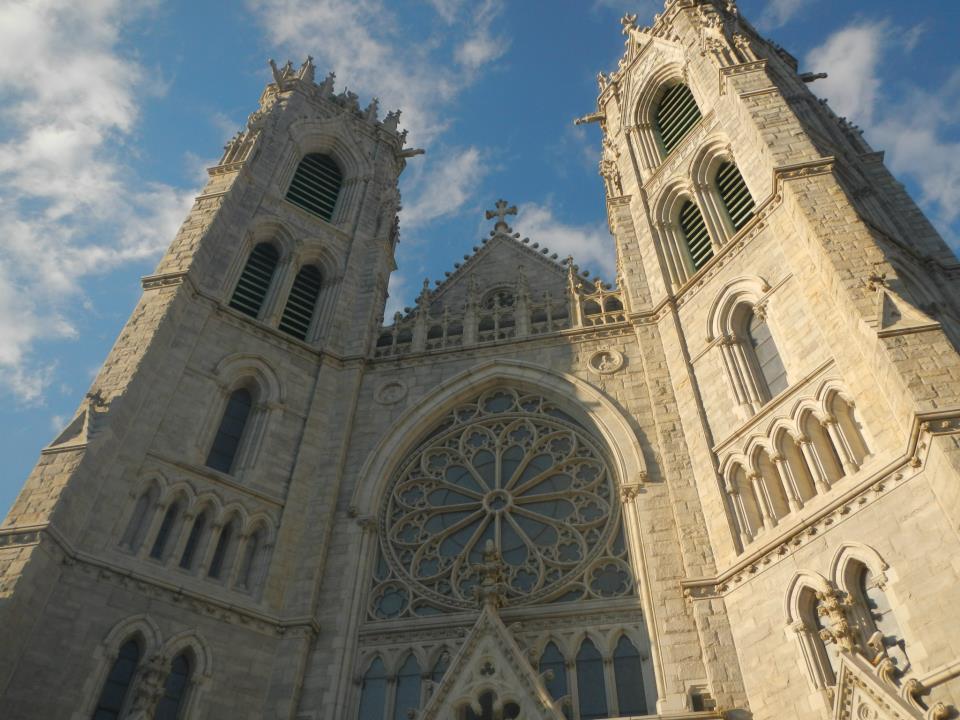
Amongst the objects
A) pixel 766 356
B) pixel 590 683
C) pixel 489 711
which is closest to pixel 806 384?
pixel 766 356

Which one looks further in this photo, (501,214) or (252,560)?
(501,214)

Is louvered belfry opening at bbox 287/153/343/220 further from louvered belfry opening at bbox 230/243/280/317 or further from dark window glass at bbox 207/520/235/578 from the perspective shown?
dark window glass at bbox 207/520/235/578

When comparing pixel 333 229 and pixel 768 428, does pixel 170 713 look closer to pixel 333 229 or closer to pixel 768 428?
pixel 768 428

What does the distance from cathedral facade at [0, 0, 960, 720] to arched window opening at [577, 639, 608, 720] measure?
4cm

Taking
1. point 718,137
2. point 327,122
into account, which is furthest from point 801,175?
point 327,122

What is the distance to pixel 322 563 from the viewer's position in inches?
543

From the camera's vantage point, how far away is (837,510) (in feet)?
34.9

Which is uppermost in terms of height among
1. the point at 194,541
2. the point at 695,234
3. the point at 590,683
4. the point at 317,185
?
the point at 317,185

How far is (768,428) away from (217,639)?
28.2ft

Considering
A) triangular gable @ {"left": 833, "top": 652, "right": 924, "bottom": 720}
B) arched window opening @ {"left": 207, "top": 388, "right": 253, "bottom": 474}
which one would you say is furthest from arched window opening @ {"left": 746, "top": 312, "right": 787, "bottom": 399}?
arched window opening @ {"left": 207, "top": 388, "right": 253, "bottom": 474}

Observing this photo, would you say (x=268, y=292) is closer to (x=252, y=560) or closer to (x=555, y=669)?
(x=252, y=560)

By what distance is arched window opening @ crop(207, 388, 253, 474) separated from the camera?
591 inches

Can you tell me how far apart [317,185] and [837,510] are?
16444mm

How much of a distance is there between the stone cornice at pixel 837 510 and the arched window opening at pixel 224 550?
702 cm
